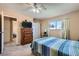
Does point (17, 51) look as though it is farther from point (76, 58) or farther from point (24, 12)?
point (76, 58)

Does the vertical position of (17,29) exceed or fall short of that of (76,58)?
it exceeds it

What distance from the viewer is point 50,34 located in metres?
2.13

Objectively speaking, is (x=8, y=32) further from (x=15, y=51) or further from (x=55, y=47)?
(x=55, y=47)

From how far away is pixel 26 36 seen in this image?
214 cm

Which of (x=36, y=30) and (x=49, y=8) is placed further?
(x=36, y=30)

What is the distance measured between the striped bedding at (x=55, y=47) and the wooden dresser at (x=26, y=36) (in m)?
0.12

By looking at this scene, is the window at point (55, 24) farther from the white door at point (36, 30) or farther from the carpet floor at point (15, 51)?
the carpet floor at point (15, 51)

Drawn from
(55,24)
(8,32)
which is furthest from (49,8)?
(8,32)

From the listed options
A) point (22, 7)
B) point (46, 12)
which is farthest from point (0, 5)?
point (46, 12)

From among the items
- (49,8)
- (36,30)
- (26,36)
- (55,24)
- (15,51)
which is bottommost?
(15,51)

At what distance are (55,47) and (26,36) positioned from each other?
612mm

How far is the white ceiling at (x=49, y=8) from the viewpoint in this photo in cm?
198

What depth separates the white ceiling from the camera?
6.50 feet

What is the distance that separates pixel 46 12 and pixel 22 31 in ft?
1.98
